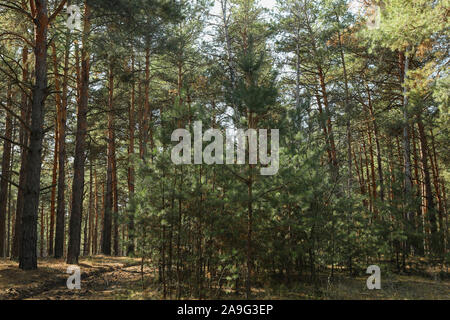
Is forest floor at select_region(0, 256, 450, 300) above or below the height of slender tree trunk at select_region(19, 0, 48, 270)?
below

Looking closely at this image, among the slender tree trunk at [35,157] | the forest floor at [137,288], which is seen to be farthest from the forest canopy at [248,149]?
the forest floor at [137,288]

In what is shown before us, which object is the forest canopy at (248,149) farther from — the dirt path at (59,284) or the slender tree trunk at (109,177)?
the dirt path at (59,284)

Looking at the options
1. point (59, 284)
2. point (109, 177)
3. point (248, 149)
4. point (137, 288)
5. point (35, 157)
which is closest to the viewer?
point (248, 149)

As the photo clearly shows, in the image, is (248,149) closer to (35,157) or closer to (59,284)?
(59,284)

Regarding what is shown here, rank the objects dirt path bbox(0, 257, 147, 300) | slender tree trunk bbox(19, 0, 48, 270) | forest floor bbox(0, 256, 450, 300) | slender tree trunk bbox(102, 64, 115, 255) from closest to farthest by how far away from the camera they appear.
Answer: dirt path bbox(0, 257, 147, 300), forest floor bbox(0, 256, 450, 300), slender tree trunk bbox(19, 0, 48, 270), slender tree trunk bbox(102, 64, 115, 255)

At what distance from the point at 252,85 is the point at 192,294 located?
439 centimetres

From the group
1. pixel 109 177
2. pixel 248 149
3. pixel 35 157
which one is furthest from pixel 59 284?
pixel 109 177

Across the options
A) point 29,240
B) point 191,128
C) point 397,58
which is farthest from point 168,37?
point 397,58

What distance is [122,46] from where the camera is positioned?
30.5 ft

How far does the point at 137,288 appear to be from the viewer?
7215 millimetres

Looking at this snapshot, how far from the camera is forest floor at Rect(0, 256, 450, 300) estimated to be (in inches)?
252

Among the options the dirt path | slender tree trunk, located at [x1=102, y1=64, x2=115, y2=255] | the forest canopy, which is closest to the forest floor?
the dirt path

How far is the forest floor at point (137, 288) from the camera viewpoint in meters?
6.40

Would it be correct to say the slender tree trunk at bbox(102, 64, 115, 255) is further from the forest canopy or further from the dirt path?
the dirt path
